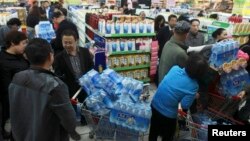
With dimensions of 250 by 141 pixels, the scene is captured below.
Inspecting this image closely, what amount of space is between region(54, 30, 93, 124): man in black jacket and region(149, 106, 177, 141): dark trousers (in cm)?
106

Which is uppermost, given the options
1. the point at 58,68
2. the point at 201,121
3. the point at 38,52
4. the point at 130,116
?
the point at 38,52

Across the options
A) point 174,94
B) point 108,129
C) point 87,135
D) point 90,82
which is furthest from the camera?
point 87,135

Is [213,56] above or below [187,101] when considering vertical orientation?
above

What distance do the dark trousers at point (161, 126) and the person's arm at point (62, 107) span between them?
4.19 feet

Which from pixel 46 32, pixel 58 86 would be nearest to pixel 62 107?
pixel 58 86

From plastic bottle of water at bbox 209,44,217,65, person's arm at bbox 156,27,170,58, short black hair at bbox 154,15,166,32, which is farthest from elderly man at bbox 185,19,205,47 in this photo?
plastic bottle of water at bbox 209,44,217,65

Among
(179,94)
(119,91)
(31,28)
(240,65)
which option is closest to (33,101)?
(119,91)

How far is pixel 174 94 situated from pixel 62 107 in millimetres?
1324

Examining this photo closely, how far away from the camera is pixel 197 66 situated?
2.92 m

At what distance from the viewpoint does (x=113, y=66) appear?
20.4ft

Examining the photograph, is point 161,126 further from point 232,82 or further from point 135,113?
point 232,82

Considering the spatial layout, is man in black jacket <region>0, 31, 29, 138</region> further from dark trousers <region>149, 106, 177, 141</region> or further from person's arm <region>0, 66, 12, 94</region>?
dark trousers <region>149, 106, 177, 141</region>

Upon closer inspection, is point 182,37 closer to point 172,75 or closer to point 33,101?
point 172,75

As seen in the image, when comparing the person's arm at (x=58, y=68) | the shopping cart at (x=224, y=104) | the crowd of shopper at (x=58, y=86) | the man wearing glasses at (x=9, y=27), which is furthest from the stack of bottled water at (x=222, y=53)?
the man wearing glasses at (x=9, y=27)
